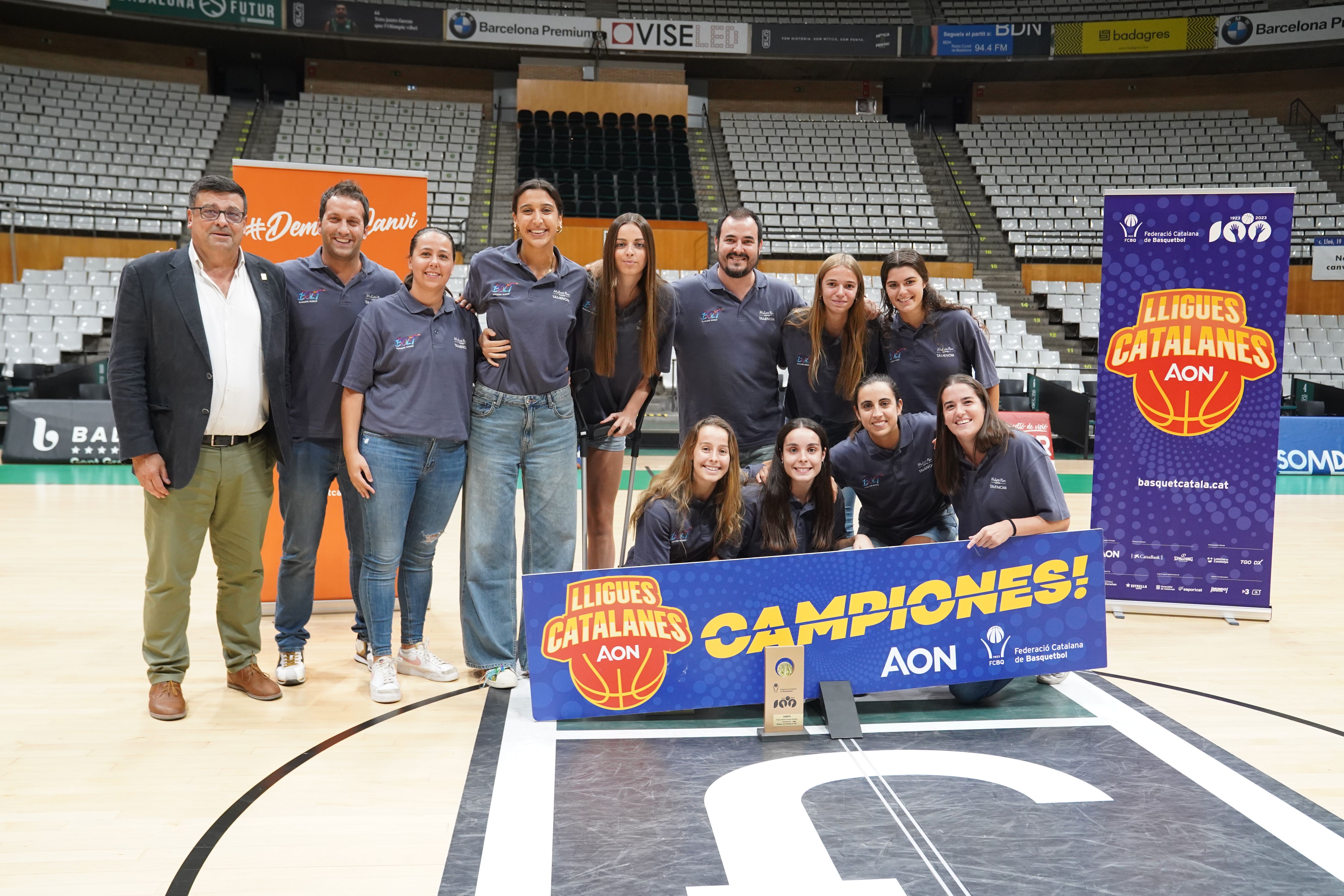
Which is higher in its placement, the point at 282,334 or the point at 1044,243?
the point at 1044,243

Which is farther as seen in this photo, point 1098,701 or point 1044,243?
point 1044,243

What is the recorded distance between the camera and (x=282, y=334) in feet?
10.1

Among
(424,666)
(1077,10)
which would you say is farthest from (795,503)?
(1077,10)

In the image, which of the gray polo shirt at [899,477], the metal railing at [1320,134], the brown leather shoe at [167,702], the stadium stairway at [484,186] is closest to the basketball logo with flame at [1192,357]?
the gray polo shirt at [899,477]

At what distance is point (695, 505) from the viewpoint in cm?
315

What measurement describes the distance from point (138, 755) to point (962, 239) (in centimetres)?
1365

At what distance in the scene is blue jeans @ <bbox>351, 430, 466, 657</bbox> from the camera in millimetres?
3074

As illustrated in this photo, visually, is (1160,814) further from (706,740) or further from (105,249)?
(105,249)

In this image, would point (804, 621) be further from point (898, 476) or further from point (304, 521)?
point (304, 521)

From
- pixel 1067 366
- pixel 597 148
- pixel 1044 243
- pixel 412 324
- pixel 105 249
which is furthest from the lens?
pixel 597 148

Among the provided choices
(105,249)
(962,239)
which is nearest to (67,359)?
(105,249)

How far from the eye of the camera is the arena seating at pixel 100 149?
12141mm

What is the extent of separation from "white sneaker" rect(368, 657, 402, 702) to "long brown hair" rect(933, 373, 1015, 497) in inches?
77.0

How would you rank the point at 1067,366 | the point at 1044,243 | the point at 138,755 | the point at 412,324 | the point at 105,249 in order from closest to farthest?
the point at 138,755, the point at 412,324, the point at 1067,366, the point at 105,249, the point at 1044,243
